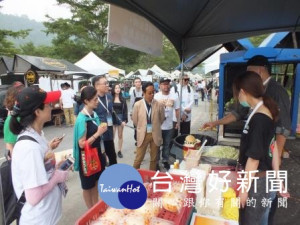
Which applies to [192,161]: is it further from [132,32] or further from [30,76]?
[30,76]

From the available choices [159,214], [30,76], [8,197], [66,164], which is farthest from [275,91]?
[30,76]

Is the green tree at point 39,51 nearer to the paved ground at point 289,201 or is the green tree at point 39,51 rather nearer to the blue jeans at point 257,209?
the paved ground at point 289,201

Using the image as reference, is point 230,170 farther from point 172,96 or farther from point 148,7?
point 172,96

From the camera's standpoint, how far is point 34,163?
146 cm

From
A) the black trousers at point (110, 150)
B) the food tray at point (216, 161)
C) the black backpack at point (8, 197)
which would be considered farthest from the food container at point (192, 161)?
the black trousers at point (110, 150)

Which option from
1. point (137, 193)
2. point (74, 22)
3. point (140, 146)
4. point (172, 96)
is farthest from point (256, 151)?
point (74, 22)

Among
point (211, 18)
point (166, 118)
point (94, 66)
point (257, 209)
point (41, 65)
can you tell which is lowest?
point (257, 209)

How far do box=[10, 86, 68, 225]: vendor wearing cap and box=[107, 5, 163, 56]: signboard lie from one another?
3.07 feet

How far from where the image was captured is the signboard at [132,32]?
2.26 m

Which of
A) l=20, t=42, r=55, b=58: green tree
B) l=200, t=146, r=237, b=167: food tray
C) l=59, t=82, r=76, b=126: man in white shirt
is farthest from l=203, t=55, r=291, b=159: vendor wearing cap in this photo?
l=20, t=42, r=55, b=58: green tree

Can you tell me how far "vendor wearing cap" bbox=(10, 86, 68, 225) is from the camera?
1.47 m

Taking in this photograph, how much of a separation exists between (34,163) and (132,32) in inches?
68.1

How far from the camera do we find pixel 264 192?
198 cm

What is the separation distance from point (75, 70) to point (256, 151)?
1252cm
